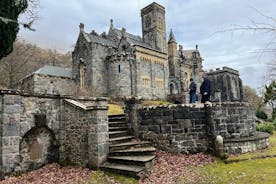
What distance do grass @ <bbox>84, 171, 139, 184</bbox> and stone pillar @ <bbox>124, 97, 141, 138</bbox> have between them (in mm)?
2951

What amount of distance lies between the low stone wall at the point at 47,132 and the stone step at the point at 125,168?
374 millimetres

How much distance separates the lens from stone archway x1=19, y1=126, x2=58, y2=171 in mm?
8273

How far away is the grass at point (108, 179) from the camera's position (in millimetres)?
6918

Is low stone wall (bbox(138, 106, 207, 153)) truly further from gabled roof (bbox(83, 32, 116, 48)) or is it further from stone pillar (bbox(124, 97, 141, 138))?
gabled roof (bbox(83, 32, 116, 48))

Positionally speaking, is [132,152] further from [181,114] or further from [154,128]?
[181,114]

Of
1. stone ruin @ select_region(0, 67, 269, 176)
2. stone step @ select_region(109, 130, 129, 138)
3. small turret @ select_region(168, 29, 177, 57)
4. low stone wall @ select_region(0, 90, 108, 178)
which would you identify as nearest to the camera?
low stone wall @ select_region(0, 90, 108, 178)

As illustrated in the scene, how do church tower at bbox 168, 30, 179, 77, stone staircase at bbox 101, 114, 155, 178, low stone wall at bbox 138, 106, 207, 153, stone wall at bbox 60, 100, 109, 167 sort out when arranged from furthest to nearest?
church tower at bbox 168, 30, 179, 77
low stone wall at bbox 138, 106, 207, 153
stone wall at bbox 60, 100, 109, 167
stone staircase at bbox 101, 114, 155, 178

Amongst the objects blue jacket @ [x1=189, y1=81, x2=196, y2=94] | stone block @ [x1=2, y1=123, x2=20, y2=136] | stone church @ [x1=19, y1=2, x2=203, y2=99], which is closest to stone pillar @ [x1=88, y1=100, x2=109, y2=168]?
stone block @ [x1=2, y1=123, x2=20, y2=136]

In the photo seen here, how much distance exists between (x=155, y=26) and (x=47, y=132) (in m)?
39.2

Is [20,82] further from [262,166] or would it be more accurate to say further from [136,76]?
[262,166]

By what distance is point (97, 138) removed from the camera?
8.02m

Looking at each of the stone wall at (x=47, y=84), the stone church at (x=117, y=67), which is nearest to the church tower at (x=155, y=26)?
the stone church at (x=117, y=67)

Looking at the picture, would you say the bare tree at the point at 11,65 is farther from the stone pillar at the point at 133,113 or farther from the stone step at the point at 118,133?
the stone step at the point at 118,133

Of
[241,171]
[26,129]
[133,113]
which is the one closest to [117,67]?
[133,113]
